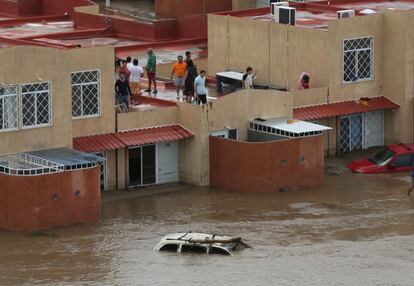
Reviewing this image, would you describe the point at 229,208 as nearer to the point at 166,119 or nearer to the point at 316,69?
the point at 166,119

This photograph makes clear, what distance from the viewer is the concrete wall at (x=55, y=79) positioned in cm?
4441

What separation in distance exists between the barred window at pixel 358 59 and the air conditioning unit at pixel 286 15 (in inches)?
73.5

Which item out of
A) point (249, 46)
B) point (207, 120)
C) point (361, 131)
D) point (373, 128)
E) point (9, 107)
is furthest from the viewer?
point (373, 128)

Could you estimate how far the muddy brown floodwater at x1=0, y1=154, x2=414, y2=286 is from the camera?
38906mm

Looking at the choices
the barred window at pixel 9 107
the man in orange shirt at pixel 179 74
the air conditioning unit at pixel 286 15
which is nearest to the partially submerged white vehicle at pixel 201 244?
the barred window at pixel 9 107

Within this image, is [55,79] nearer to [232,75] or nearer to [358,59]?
[232,75]

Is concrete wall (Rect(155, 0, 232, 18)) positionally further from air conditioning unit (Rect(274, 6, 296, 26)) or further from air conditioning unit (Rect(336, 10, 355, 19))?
air conditioning unit (Rect(336, 10, 355, 19))

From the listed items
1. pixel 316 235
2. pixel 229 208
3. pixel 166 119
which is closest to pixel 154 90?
pixel 166 119

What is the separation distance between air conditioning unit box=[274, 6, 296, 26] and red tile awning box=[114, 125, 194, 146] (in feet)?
20.1

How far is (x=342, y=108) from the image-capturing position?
5203 centimetres

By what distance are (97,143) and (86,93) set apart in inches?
55.0

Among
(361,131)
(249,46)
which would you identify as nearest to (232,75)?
(249,46)

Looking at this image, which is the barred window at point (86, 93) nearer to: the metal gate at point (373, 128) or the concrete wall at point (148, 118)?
the concrete wall at point (148, 118)

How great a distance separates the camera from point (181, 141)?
160ft
